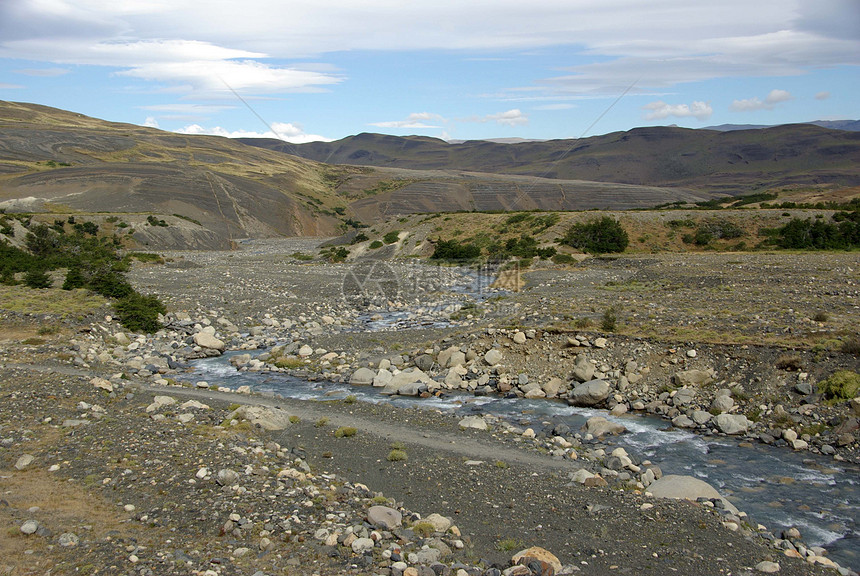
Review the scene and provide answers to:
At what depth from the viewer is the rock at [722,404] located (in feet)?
51.0

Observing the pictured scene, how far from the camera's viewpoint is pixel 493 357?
20125 millimetres

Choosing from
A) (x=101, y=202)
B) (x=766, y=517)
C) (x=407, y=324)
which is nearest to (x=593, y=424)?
(x=766, y=517)

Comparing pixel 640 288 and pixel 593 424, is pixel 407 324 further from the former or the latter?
pixel 593 424

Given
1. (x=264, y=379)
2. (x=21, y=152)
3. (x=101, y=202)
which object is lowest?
(x=264, y=379)

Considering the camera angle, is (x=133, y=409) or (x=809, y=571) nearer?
(x=809, y=571)

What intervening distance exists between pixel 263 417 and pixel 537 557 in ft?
26.8

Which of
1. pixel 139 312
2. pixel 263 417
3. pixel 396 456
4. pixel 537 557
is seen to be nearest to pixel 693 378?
pixel 396 456

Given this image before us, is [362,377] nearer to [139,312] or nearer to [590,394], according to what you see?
[590,394]

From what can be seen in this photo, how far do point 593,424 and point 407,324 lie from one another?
14001 mm

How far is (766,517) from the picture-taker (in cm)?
1078

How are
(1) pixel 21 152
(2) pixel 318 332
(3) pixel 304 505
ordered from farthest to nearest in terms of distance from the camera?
1. (1) pixel 21 152
2. (2) pixel 318 332
3. (3) pixel 304 505

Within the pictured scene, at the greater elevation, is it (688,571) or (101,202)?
(101,202)

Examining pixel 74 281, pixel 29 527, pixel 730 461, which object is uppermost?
pixel 74 281

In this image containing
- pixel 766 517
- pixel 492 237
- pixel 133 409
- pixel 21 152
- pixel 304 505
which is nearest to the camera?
pixel 304 505
